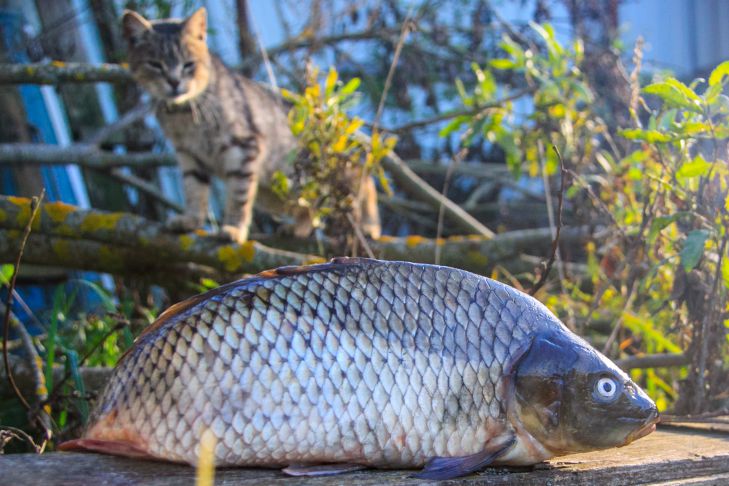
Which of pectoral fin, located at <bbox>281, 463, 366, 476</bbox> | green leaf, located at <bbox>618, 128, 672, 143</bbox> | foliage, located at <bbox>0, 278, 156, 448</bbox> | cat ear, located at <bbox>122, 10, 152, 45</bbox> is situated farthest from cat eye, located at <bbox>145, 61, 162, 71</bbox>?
pectoral fin, located at <bbox>281, 463, 366, 476</bbox>

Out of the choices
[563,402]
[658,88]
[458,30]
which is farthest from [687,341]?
[458,30]

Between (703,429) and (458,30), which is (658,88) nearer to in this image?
(703,429)

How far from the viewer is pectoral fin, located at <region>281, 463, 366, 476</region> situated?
1.36 m

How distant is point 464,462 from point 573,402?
0.21 metres

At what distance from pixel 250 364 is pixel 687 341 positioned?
188cm

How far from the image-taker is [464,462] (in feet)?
4.42

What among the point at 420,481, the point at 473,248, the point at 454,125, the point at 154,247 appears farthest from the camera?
the point at 473,248

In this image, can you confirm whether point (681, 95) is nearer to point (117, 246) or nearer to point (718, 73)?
point (718, 73)

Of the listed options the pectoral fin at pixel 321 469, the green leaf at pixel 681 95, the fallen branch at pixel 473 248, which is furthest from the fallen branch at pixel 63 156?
the pectoral fin at pixel 321 469

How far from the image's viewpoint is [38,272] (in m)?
5.73

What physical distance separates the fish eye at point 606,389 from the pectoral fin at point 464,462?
165mm

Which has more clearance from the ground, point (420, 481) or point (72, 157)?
point (72, 157)

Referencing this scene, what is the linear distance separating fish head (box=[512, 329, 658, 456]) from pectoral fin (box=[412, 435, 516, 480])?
0.17 ft

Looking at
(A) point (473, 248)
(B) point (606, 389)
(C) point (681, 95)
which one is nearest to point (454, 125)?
(A) point (473, 248)
